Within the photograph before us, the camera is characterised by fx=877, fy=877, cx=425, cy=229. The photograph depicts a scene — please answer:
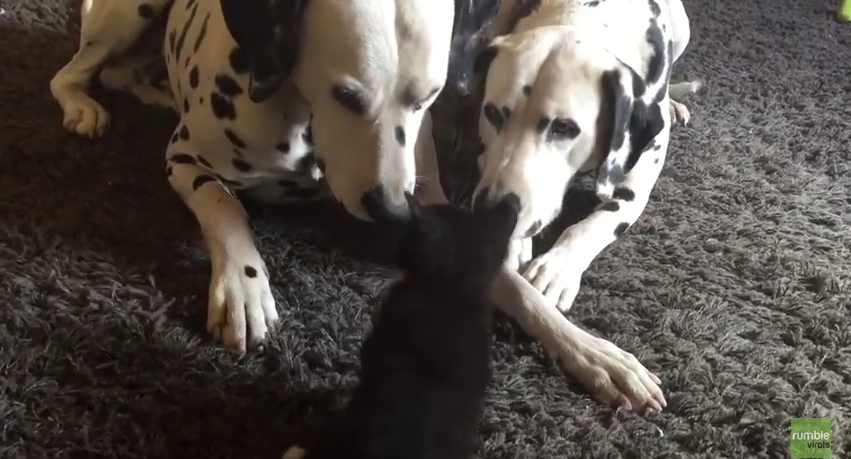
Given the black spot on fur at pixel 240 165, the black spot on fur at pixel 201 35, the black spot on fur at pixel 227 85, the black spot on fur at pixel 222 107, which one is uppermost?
the black spot on fur at pixel 201 35

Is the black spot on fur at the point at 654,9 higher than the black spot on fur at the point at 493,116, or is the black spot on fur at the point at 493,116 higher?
the black spot on fur at the point at 654,9

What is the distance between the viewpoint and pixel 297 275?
5.73 ft

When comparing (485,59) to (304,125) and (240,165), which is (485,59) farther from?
(240,165)

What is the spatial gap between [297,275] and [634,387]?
0.68m

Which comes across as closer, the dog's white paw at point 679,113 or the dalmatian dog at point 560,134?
the dalmatian dog at point 560,134

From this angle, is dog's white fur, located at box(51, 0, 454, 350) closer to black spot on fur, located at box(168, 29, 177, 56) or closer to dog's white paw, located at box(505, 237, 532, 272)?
black spot on fur, located at box(168, 29, 177, 56)

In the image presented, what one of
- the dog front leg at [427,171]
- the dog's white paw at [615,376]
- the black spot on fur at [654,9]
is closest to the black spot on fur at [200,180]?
the dog front leg at [427,171]

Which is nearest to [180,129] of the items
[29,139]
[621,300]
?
[29,139]

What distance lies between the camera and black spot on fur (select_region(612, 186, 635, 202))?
6.51 feet

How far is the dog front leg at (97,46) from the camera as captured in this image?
6.87 feet

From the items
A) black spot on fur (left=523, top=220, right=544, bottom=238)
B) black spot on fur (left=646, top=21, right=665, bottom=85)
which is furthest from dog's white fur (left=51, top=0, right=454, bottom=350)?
black spot on fur (left=646, top=21, right=665, bottom=85)

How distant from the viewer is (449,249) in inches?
52.9

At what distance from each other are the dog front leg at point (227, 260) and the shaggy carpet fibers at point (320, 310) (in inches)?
1.5

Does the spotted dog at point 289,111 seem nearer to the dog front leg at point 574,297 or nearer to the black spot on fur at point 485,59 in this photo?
the black spot on fur at point 485,59
